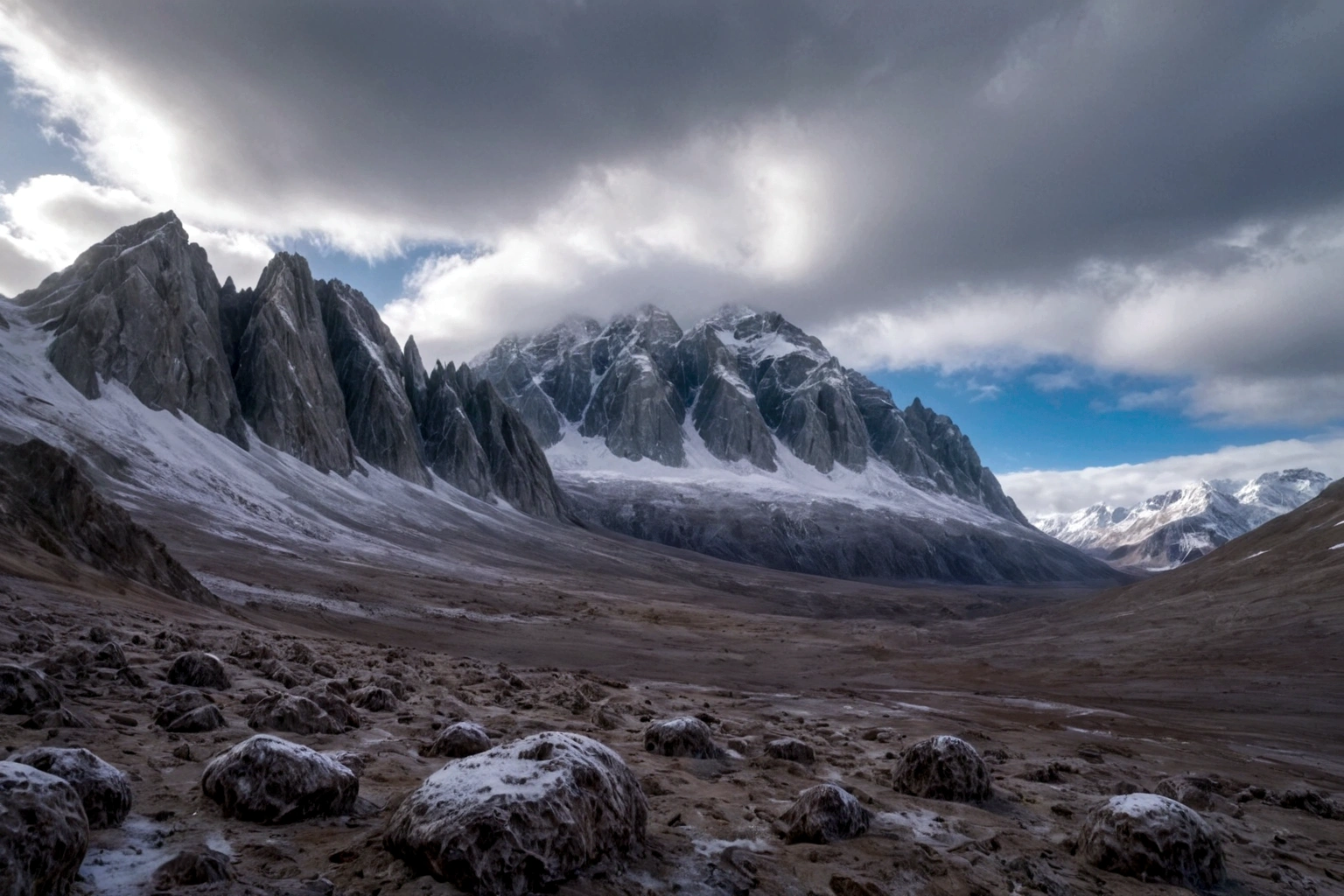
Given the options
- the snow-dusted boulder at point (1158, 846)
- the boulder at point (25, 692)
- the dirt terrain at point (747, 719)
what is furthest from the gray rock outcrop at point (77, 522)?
the snow-dusted boulder at point (1158, 846)

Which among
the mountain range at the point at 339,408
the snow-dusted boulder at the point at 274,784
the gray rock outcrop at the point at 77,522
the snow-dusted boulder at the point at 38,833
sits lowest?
the snow-dusted boulder at the point at 274,784

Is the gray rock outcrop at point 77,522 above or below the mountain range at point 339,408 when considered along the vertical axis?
below

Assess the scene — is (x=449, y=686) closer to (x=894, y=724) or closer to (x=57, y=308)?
(x=894, y=724)

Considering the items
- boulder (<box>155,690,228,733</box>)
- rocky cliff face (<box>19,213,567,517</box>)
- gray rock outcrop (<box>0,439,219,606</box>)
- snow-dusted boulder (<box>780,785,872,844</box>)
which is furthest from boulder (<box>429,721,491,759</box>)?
rocky cliff face (<box>19,213,567,517</box>)

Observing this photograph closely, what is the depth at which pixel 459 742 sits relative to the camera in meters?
8.91

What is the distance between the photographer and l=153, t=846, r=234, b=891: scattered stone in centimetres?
457

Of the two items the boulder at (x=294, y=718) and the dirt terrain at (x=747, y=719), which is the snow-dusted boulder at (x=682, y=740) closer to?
the dirt terrain at (x=747, y=719)

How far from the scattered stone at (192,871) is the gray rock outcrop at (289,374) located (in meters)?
105

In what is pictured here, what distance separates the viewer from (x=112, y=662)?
10.6 metres

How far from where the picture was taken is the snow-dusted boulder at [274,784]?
585 centimetres

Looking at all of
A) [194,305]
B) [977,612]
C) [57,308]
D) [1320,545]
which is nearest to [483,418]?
[194,305]

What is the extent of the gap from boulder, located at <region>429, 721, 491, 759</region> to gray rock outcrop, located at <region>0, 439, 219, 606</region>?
2137 cm

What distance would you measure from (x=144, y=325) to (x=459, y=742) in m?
105

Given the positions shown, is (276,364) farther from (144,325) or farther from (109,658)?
(109,658)
